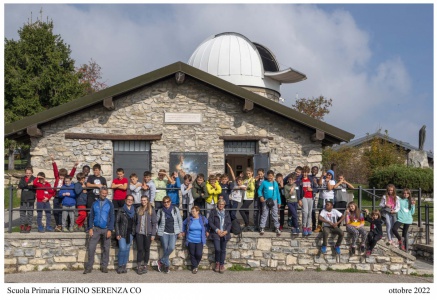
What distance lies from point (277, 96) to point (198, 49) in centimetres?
392

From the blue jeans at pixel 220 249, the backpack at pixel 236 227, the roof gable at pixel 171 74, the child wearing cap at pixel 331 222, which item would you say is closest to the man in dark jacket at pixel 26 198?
the roof gable at pixel 171 74

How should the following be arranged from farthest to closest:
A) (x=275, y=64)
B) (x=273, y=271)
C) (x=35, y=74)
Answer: (x=35, y=74) → (x=275, y=64) → (x=273, y=271)

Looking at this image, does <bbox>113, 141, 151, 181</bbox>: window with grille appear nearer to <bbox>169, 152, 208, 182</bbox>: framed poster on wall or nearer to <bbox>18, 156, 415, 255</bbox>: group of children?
<bbox>169, 152, 208, 182</bbox>: framed poster on wall

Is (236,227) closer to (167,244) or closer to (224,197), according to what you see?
(224,197)

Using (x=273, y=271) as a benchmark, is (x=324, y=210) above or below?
above

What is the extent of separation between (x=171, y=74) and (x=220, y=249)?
4.65m

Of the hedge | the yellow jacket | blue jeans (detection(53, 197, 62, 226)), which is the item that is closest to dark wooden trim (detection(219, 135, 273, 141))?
the yellow jacket

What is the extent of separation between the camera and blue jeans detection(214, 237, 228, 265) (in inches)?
404

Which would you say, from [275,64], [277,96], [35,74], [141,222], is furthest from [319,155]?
[35,74]

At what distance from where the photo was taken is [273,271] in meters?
10.7

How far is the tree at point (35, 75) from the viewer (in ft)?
87.5

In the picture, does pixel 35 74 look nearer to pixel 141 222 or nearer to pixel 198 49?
pixel 198 49

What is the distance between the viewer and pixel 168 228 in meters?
10.2

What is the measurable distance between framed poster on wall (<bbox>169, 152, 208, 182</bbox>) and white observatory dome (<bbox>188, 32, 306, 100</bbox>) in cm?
738
